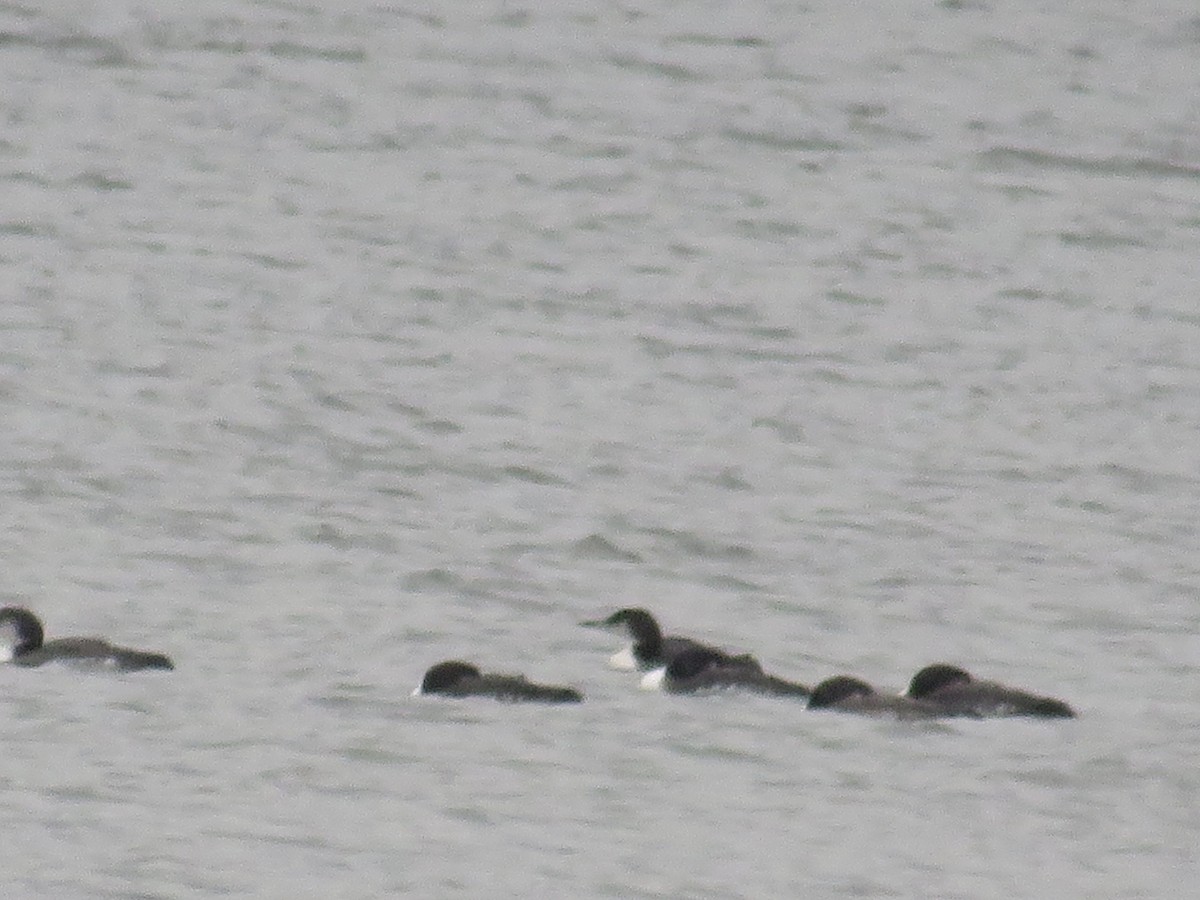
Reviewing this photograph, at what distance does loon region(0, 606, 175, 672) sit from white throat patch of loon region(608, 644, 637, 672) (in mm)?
1841

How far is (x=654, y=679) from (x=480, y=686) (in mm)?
907

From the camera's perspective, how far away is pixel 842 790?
46.3 feet

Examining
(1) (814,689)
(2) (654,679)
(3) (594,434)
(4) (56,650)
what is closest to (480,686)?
(2) (654,679)

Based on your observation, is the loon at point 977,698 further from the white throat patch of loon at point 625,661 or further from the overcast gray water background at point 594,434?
the white throat patch of loon at point 625,661

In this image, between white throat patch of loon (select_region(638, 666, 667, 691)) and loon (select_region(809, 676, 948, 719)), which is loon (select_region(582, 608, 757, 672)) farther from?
loon (select_region(809, 676, 948, 719))

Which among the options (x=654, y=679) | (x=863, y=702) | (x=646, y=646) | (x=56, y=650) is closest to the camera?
(x=863, y=702)

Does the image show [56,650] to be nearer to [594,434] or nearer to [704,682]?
[704,682]

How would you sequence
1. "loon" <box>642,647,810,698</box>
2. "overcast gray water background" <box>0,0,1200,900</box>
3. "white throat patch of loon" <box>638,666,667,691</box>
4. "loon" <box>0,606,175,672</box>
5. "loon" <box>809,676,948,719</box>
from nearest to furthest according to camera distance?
1. "overcast gray water background" <box>0,0,1200,900</box>
2. "loon" <box>809,676,948,719</box>
3. "loon" <box>0,606,175,672</box>
4. "loon" <box>642,647,810,698</box>
5. "white throat patch of loon" <box>638,666,667,691</box>

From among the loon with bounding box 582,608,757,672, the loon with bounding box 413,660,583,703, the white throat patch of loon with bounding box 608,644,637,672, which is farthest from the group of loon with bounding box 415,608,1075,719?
the white throat patch of loon with bounding box 608,644,637,672

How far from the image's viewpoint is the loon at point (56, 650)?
15.2m

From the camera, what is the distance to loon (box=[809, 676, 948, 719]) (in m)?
15.0

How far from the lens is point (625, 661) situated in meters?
16.0

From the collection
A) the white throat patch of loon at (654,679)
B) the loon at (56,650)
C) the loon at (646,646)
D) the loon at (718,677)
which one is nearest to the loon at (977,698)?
the loon at (718,677)

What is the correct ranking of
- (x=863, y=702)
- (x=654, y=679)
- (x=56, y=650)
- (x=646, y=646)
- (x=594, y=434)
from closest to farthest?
(x=863, y=702) < (x=56, y=650) < (x=654, y=679) < (x=646, y=646) < (x=594, y=434)
